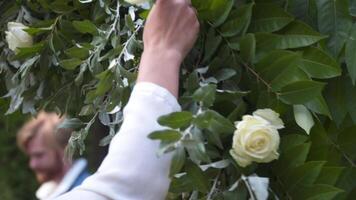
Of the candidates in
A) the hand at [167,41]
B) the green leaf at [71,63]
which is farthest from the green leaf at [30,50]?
the hand at [167,41]

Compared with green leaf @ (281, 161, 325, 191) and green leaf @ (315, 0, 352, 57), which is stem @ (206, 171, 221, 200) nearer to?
Answer: green leaf @ (281, 161, 325, 191)

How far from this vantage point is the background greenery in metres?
1.43

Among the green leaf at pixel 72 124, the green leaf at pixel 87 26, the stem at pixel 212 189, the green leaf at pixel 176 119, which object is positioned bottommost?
the green leaf at pixel 72 124

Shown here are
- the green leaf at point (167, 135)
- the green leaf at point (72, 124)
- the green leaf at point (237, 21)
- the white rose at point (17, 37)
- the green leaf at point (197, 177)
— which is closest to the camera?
the green leaf at point (167, 135)

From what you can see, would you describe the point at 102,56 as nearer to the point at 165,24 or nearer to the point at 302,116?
the point at 165,24

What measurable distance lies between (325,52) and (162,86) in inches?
14.1

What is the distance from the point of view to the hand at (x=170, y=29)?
56.6 inches

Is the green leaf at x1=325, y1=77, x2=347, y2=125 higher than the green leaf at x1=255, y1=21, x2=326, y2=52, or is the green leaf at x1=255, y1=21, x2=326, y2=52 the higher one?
the green leaf at x1=255, y1=21, x2=326, y2=52

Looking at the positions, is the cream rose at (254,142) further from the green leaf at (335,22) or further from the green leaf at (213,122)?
the green leaf at (335,22)

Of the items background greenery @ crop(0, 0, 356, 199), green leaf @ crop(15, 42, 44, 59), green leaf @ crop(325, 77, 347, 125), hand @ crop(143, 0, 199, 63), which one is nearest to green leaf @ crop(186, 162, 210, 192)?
background greenery @ crop(0, 0, 356, 199)

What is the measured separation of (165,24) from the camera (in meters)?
1.44

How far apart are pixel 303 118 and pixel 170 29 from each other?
32cm

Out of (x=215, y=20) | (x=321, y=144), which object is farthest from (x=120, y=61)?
(x=321, y=144)

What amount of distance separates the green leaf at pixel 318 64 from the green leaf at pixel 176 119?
30 centimetres
